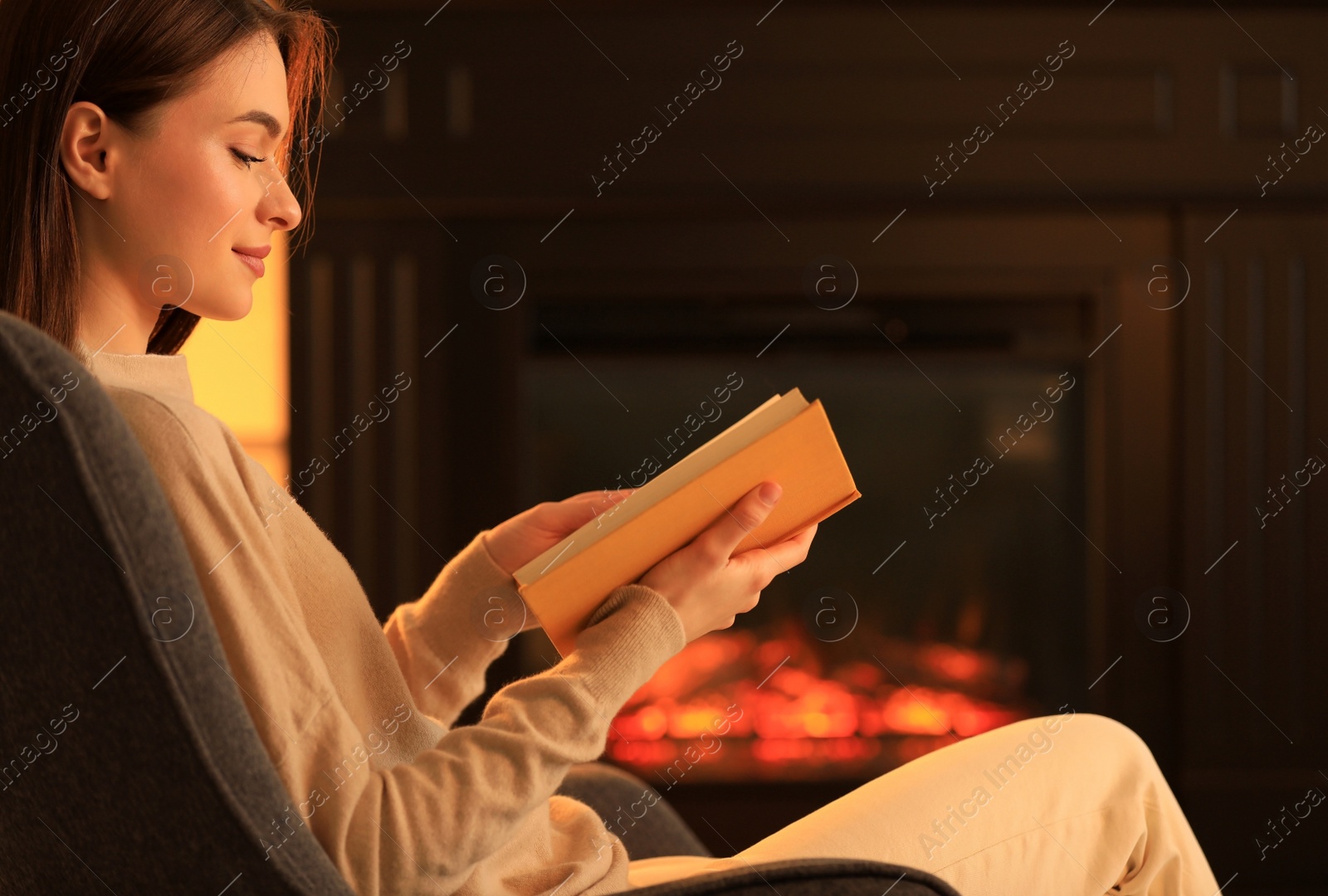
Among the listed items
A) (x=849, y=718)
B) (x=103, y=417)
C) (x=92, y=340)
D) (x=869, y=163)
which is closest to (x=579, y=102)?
(x=869, y=163)

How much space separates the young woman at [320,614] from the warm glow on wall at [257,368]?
124cm

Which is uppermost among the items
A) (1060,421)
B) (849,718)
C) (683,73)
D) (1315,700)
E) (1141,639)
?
(683,73)

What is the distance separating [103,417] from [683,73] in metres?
1.63

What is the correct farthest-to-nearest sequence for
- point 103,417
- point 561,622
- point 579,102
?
point 579,102
point 561,622
point 103,417

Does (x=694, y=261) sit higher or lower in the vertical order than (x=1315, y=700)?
higher

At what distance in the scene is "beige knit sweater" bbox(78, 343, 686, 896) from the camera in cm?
64

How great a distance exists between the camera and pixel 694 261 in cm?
208

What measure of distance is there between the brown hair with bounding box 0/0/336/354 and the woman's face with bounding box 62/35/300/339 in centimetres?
1

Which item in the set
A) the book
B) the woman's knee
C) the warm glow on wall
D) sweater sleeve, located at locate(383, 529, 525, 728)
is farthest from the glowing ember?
the book

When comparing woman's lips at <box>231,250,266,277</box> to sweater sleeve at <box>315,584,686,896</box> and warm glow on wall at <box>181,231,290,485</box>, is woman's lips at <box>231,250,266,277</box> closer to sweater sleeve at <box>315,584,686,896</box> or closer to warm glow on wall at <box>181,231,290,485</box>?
sweater sleeve at <box>315,584,686,896</box>

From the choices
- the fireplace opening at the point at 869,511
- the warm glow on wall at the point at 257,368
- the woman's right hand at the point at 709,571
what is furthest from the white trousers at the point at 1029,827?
the warm glow on wall at the point at 257,368

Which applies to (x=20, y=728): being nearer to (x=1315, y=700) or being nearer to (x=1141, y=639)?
(x=1141, y=639)

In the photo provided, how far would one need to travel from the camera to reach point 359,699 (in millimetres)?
775

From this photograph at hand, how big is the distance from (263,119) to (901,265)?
4.79 feet
